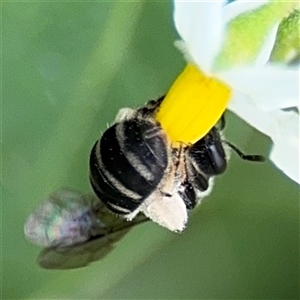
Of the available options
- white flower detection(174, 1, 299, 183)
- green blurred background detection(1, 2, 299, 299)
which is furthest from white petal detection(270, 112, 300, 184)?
green blurred background detection(1, 2, 299, 299)

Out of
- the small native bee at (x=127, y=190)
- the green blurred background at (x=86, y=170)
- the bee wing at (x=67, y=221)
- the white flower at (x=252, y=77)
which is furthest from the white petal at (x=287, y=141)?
the green blurred background at (x=86, y=170)

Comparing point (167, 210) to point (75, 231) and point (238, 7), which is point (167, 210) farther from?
point (238, 7)

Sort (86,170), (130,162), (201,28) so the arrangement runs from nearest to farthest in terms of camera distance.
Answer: (201,28)
(130,162)
(86,170)

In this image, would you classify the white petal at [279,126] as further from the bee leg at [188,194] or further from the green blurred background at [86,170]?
the green blurred background at [86,170]

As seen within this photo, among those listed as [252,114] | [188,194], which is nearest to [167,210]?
[188,194]

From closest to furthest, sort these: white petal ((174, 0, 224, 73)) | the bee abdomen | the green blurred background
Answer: white petal ((174, 0, 224, 73)) → the bee abdomen → the green blurred background

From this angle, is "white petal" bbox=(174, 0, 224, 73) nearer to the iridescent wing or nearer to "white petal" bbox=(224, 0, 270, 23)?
"white petal" bbox=(224, 0, 270, 23)
